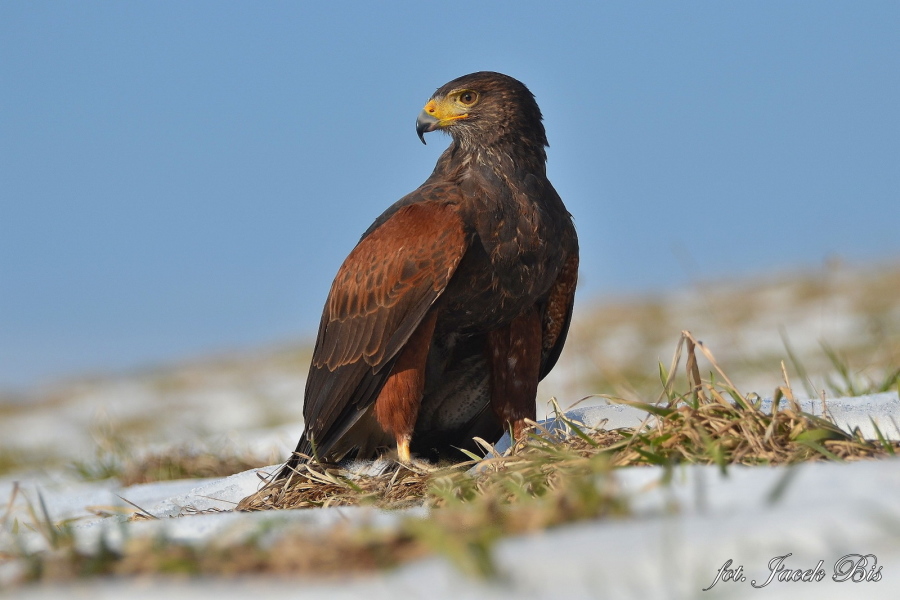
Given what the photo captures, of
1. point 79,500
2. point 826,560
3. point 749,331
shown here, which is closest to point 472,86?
point 79,500

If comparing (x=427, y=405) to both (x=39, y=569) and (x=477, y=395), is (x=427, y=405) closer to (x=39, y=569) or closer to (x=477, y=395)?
(x=477, y=395)

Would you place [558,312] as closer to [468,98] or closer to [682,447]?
[468,98]

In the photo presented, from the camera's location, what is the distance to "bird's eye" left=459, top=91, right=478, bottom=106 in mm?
4680

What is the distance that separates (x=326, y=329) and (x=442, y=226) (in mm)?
941

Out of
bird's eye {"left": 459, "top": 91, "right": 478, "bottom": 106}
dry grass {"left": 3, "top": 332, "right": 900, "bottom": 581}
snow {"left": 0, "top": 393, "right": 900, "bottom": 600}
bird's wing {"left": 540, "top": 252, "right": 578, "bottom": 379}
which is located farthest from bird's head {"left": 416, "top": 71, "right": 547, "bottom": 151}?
snow {"left": 0, "top": 393, "right": 900, "bottom": 600}

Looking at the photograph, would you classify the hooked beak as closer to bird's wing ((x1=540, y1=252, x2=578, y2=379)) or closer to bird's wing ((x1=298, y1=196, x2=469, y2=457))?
bird's wing ((x1=298, y1=196, x2=469, y2=457))

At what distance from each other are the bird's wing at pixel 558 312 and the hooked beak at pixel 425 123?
1002 mm

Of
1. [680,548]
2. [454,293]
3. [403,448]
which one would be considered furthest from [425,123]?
[680,548]

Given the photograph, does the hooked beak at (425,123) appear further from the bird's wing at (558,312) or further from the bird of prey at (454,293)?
the bird's wing at (558,312)

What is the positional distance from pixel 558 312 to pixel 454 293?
86 cm

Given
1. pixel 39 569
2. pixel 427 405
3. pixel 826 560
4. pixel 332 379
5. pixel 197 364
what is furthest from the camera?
pixel 197 364

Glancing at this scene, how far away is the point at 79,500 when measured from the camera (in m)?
4.96

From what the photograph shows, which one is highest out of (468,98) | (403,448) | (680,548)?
(468,98)

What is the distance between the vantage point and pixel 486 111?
4633 millimetres
